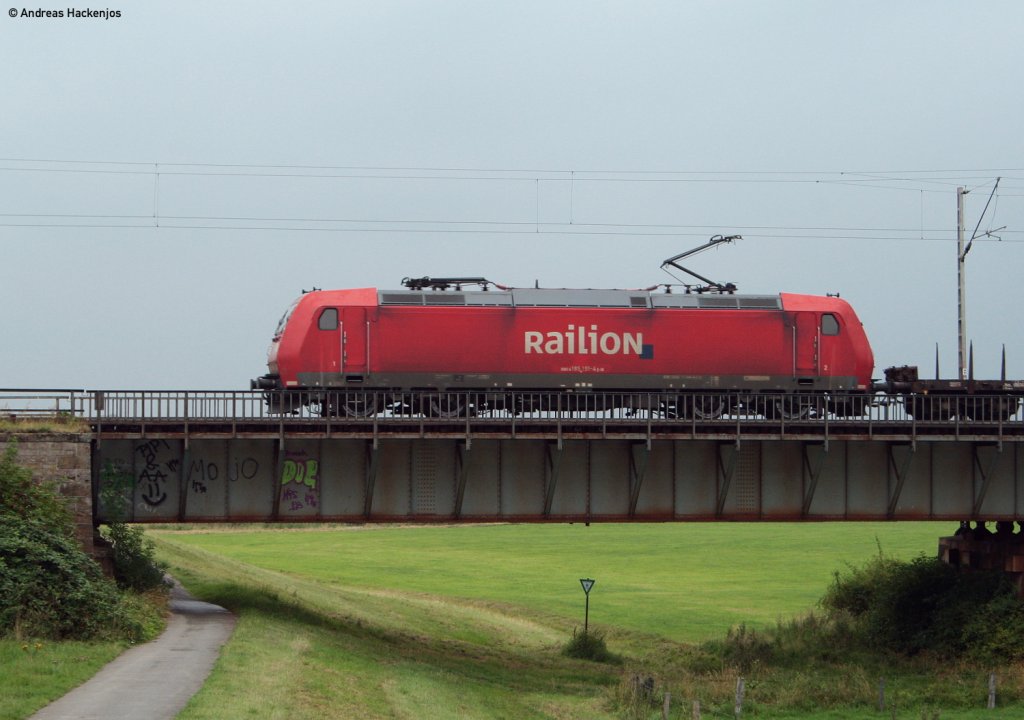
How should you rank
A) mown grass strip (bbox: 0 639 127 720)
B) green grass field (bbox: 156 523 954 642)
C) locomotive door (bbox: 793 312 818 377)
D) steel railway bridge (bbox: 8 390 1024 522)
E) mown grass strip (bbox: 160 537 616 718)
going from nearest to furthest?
mown grass strip (bbox: 0 639 127 720)
mown grass strip (bbox: 160 537 616 718)
steel railway bridge (bbox: 8 390 1024 522)
locomotive door (bbox: 793 312 818 377)
green grass field (bbox: 156 523 954 642)

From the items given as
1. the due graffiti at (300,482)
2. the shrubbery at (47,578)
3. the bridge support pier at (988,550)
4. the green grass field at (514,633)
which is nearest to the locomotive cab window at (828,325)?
the bridge support pier at (988,550)

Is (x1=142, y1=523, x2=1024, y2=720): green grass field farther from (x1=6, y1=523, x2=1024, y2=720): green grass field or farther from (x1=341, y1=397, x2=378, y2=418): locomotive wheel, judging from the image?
(x1=341, y1=397, x2=378, y2=418): locomotive wheel

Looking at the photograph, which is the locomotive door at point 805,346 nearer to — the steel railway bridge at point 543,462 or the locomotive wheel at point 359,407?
the steel railway bridge at point 543,462

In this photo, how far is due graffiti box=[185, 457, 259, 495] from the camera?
4069cm

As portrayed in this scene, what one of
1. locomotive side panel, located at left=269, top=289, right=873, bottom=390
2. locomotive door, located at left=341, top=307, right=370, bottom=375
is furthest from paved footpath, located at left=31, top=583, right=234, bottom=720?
locomotive side panel, located at left=269, top=289, right=873, bottom=390

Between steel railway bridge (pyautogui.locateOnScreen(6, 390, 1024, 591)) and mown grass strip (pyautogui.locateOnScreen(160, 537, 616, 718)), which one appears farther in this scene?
steel railway bridge (pyautogui.locateOnScreen(6, 390, 1024, 591))

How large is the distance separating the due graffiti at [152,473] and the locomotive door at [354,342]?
7685 mm

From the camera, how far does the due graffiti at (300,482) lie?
1617 inches

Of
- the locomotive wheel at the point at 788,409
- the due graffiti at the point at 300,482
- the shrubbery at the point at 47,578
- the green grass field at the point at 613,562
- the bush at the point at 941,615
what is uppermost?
the locomotive wheel at the point at 788,409

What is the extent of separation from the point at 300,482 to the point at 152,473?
15.8 feet

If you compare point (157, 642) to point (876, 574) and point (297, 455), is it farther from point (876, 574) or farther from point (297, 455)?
point (876, 574)

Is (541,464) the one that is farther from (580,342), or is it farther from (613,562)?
(613,562)

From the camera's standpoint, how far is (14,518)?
35062 millimetres

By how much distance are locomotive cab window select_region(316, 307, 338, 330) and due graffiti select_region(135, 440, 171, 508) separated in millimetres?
7620
